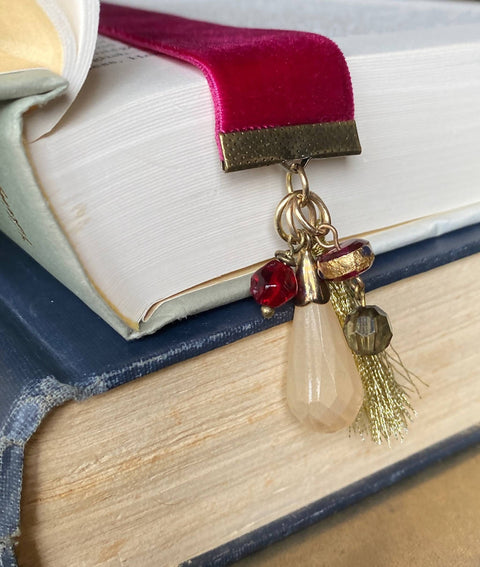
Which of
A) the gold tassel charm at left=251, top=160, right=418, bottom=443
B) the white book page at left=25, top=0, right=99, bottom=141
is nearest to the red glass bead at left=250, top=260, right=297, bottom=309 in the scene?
the gold tassel charm at left=251, top=160, right=418, bottom=443

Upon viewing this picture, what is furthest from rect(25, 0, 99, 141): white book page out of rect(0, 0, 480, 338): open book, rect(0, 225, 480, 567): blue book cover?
rect(0, 225, 480, 567): blue book cover

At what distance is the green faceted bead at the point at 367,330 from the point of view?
40 centimetres

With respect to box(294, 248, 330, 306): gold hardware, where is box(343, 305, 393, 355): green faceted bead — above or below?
below

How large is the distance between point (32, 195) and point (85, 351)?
92mm

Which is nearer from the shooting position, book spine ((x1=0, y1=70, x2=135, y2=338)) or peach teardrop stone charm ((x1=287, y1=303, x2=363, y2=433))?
book spine ((x1=0, y1=70, x2=135, y2=338))

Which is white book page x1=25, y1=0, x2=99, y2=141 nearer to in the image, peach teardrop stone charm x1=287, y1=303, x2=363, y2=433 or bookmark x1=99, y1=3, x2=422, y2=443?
bookmark x1=99, y1=3, x2=422, y2=443

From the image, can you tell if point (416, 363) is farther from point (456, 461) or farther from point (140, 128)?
point (140, 128)

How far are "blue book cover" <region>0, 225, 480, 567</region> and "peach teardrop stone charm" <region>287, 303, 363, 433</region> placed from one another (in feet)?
0.06

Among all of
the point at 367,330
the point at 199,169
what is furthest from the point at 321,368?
the point at 199,169

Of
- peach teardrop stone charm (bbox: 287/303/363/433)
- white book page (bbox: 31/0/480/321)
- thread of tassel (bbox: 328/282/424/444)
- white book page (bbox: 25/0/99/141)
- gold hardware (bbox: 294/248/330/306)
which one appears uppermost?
white book page (bbox: 25/0/99/141)

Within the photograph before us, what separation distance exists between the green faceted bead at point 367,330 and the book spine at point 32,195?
0.13 metres

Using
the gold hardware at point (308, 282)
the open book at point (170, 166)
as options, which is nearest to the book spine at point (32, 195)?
the open book at point (170, 166)

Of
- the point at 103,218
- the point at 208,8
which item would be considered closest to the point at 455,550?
the point at 103,218

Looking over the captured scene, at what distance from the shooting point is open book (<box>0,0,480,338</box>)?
0.32 meters
